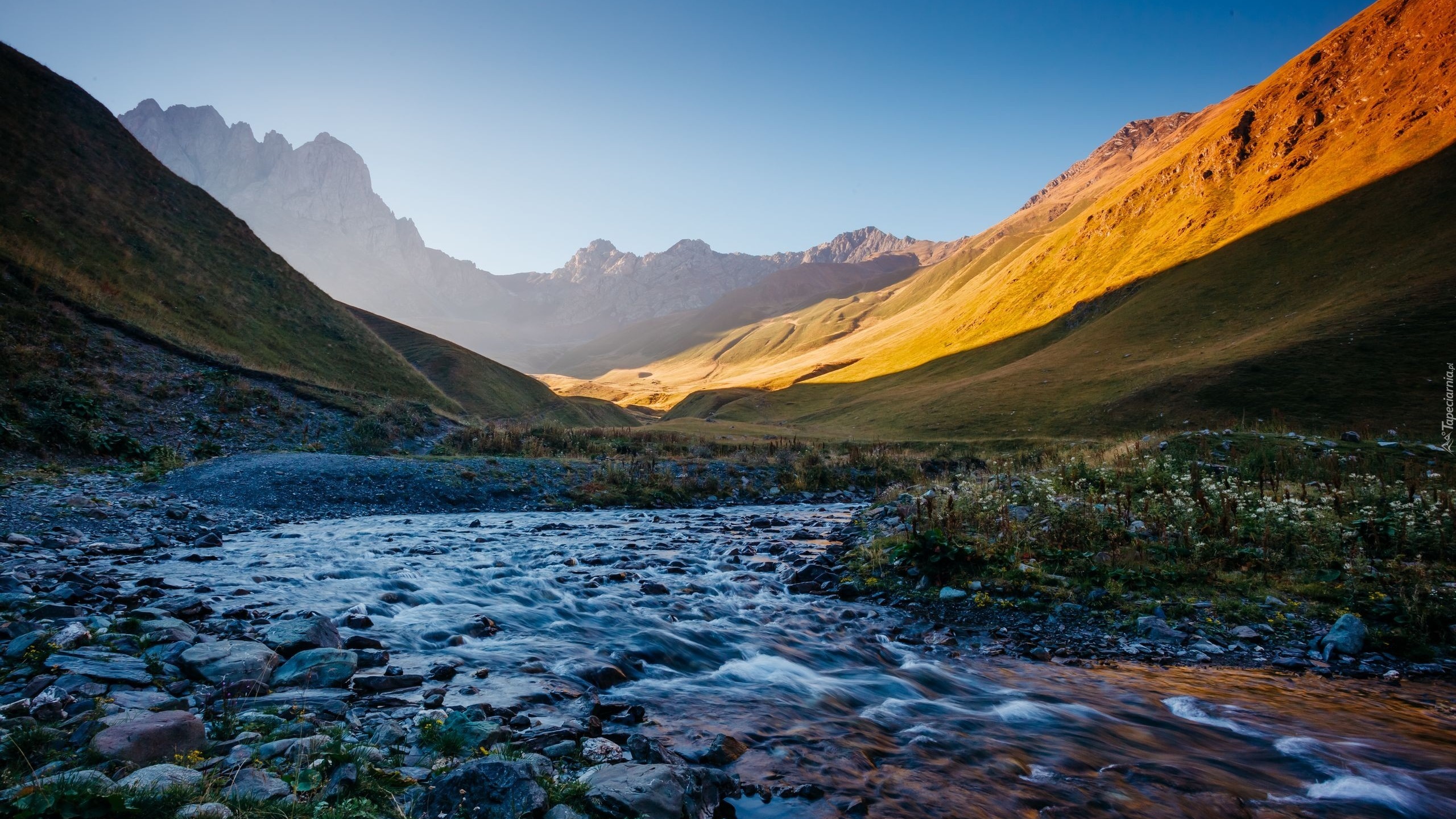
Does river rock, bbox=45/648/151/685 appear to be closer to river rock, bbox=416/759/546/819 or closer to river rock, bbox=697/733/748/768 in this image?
river rock, bbox=416/759/546/819

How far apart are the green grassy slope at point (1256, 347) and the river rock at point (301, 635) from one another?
176 ft

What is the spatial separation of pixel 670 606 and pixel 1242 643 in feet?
30.3

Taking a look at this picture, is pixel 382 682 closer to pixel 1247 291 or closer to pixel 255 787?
pixel 255 787

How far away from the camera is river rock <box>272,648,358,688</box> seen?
6551mm

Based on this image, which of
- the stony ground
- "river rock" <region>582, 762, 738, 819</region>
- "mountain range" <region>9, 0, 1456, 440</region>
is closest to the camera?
the stony ground

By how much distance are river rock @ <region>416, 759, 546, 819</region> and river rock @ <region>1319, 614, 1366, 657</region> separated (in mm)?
10851

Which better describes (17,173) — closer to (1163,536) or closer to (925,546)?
(925,546)

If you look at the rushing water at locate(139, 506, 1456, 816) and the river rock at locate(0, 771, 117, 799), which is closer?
the river rock at locate(0, 771, 117, 799)

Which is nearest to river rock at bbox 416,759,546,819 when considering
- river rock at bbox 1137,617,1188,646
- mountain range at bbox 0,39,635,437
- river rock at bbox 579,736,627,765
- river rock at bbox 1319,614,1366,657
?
river rock at bbox 579,736,627,765

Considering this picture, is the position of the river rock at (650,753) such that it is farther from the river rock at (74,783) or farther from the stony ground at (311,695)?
the river rock at (74,783)

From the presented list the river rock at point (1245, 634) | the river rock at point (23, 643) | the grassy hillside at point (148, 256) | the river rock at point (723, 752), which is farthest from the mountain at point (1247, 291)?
the river rock at point (23, 643)

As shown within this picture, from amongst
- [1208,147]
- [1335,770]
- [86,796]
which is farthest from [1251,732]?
[1208,147]

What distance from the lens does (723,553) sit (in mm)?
16406

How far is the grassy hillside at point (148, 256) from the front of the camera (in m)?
36.4
